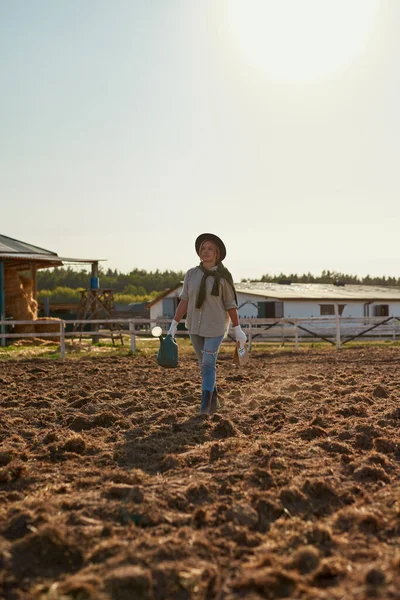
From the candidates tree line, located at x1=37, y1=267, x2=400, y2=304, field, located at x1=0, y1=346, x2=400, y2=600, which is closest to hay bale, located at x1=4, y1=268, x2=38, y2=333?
field, located at x1=0, y1=346, x2=400, y2=600

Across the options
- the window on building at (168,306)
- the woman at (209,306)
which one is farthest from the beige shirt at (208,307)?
the window on building at (168,306)

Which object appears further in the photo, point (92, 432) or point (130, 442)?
point (92, 432)

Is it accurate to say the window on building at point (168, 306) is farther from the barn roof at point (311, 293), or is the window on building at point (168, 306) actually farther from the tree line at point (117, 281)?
the tree line at point (117, 281)

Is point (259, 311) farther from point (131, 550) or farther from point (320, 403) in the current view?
point (131, 550)

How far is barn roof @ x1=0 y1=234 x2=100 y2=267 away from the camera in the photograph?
24.1m

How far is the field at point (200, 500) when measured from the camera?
264 centimetres

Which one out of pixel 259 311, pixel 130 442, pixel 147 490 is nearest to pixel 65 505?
pixel 147 490

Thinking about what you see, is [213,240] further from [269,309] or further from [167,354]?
[269,309]

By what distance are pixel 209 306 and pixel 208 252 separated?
Result: 0.57m

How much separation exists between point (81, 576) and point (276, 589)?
31.3 inches

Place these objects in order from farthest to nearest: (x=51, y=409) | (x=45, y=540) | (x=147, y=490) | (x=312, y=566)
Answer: (x=51, y=409), (x=147, y=490), (x=45, y=540), (x=312, y=566)

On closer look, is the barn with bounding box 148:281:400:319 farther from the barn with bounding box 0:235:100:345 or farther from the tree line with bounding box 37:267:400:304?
the tree line with bounding box 37:267:400:304

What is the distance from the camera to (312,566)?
9.18ft

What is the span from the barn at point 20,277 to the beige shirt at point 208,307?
16.9 m
